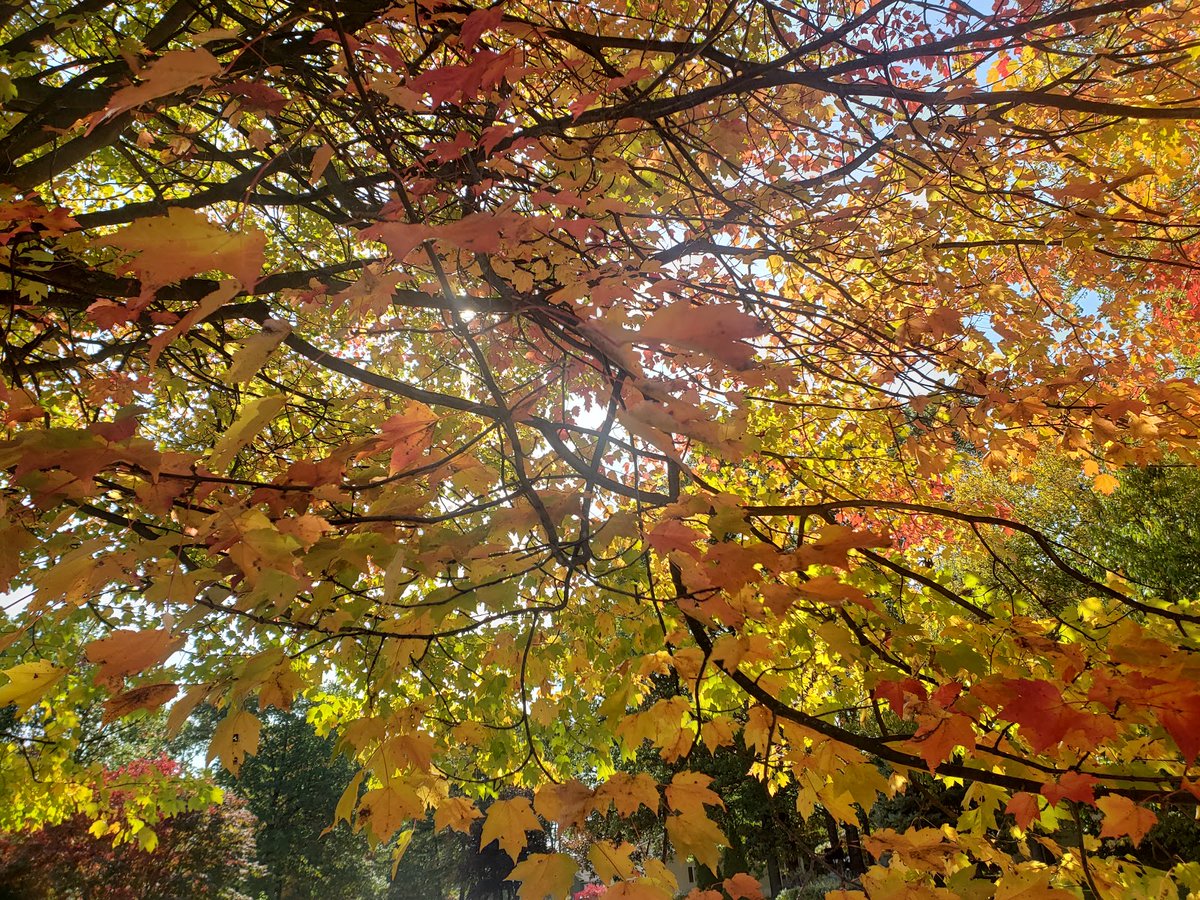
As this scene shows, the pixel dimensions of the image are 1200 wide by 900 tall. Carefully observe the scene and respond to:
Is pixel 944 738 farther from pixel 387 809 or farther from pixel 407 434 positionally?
pixel 407 434

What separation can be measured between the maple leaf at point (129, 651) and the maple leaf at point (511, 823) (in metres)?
0.78

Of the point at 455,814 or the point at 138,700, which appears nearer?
the point at 138,700

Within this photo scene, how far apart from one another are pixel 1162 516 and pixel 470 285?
12.8m

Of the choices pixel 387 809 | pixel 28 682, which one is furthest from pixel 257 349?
pixel 387 809

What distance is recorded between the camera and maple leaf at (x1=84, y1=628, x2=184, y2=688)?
108 cm

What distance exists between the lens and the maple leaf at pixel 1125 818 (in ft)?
4.70

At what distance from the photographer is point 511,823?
4.72 feet

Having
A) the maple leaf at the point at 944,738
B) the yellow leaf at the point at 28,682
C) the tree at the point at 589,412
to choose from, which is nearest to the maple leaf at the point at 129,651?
the tree at the point at 589,412

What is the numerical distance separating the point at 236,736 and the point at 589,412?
342cm

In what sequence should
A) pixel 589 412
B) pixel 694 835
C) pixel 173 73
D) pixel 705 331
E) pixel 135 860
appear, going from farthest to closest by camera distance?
pixel 135 860 → pixel 589 412 → pixel 694 835 → pixel 173 73 → pixel 705 331

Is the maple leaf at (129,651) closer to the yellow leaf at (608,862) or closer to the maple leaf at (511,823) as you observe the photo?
the maple leaf at (511,823)

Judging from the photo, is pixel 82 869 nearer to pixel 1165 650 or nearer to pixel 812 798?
pixel 812 798

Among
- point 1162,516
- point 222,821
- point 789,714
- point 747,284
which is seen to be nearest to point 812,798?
point 789,714

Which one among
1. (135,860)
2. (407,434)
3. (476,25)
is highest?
(476,25)
